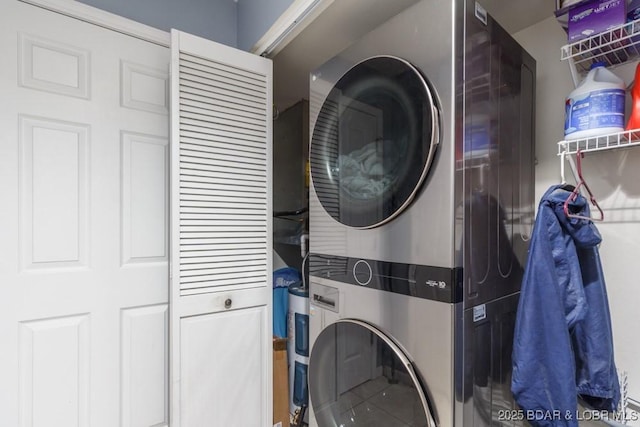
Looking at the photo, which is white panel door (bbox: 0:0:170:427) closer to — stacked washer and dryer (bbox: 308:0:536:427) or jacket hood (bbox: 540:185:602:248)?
stacked washer and dryer (bbox: 308:0:536:427)

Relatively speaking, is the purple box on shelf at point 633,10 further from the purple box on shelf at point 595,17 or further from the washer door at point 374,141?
the washer door at point 374,141

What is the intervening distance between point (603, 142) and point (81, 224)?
2.21 metres

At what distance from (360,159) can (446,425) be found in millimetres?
938

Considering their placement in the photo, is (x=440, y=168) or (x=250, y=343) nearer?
(x=440, y=168)

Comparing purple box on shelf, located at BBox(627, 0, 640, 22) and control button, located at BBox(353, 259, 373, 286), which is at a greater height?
purple box on shelf, located at BBox(627, 0, 640, 22)

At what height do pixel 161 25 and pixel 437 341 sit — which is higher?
pixel 161 25

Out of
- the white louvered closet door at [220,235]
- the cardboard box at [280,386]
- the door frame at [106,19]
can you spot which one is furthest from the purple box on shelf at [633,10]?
the cardboard box at [280,386]

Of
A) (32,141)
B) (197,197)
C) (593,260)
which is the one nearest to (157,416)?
(197,197)

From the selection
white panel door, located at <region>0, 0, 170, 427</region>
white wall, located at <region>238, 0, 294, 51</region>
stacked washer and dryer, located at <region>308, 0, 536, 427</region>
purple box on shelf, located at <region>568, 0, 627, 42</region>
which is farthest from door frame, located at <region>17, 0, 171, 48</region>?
purple box on shelf, located at <region>568, 0, 627, 42</region>

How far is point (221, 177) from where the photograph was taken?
1608 mm

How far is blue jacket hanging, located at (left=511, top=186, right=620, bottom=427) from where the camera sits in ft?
3.18

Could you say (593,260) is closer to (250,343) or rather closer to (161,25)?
(250,343)

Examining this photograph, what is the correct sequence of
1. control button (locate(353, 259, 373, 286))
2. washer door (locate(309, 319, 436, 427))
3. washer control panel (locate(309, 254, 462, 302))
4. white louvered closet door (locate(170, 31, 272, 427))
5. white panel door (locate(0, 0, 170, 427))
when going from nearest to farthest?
washer control panel (locate(309, 254, 462, 302)) → washer door (locate(309, 319, 436, 427)) → control button (locate(353, 259, 373, 286)) → white panel door (locate(0, 0, 170, 427)) → white louvered closet door (locate(170, 31, 272, 427))

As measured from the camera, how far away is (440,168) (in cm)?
98
